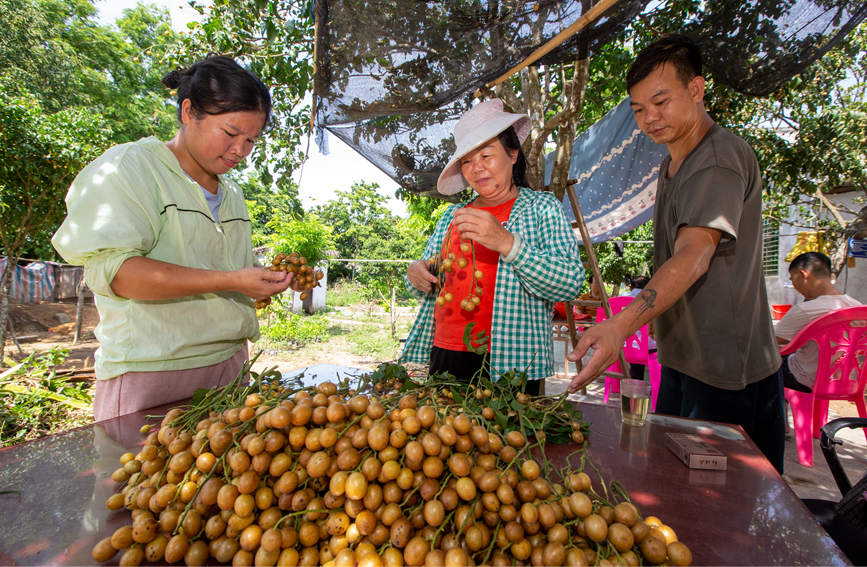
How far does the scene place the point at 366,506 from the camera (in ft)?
2.43

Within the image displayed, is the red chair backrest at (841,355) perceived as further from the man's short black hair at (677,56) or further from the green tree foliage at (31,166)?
the green tree foliage at (31,166)

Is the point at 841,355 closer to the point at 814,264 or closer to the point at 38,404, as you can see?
the point at 814,264

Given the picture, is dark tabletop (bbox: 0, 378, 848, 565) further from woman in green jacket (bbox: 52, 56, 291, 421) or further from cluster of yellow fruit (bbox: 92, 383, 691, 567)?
woman in green jacket (bbox: 52, 56, 291, 421)

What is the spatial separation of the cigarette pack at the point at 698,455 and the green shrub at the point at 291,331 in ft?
28.4

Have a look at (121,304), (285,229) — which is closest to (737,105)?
(121,304)

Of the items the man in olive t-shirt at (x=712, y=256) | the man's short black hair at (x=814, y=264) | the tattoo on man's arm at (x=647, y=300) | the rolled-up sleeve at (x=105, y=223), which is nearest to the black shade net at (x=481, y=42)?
the man in olive t-shirt at (x=712, y=256)

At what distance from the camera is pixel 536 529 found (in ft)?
2.45

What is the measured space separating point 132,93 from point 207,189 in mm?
18284

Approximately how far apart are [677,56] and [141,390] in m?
2.56

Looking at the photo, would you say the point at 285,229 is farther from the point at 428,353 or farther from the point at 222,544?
the point at 222,544

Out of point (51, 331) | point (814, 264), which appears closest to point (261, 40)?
point (814, 264)

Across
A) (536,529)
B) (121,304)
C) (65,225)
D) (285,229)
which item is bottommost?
(536,529)

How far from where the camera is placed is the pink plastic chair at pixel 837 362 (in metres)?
3.91

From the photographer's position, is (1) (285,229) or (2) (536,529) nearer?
(2) (536,529)
